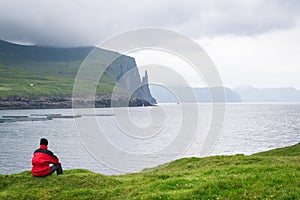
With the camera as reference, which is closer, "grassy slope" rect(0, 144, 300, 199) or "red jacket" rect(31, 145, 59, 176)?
"grassy slope" rect(0, 144, 300, 199)

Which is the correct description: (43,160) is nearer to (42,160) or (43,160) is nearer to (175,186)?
(42,160)

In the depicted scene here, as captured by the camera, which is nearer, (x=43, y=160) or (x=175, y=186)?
(x=175, y=186)

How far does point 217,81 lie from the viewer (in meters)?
23.8

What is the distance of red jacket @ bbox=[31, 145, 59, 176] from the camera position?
857 inches

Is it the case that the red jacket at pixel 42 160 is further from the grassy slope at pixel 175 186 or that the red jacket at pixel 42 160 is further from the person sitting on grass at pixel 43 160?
the grassy slope at pixel 175 186

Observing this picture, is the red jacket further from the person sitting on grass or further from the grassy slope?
the grassy slope

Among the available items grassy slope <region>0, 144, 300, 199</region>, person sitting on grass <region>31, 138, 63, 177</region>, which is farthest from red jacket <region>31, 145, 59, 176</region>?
grassy slope <region>0, 144, 300, 199</region>

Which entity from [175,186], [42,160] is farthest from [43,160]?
[175,186]

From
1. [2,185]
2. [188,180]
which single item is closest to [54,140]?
[2,185]

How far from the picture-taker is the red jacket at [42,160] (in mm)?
21766

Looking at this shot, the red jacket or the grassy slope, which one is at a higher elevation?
the red jacket

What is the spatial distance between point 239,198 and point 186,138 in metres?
112

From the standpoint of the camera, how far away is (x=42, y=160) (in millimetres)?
21891

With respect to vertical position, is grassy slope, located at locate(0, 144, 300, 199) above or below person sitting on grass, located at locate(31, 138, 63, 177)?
below
